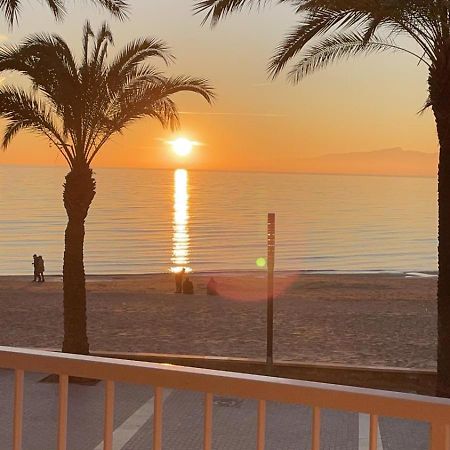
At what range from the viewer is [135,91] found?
1206 cm

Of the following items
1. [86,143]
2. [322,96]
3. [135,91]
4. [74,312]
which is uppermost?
[322,96]

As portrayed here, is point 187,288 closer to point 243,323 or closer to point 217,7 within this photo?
point 243,323

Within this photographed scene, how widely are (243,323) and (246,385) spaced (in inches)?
645

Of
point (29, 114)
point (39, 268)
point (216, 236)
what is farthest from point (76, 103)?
point (216, 236)

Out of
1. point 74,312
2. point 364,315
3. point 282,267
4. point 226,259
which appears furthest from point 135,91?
→ point 226,259

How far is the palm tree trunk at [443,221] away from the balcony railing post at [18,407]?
829 cm

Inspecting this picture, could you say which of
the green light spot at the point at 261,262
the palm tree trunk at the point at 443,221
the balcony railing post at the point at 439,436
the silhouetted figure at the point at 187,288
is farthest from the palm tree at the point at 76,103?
the green light spot at the point at 261,262

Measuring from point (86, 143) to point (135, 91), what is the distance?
1.15 m

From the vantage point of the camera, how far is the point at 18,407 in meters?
2.04

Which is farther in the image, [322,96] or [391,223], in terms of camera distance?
[391,223]

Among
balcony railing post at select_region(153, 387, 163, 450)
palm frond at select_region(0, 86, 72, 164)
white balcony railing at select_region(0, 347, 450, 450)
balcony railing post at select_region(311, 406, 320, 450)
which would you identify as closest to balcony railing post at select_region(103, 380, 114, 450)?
white balcony railing at select_region(0, 347, 450, 450)

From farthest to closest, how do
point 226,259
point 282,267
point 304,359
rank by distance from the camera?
point 226,259
point 282,267
point 304,359

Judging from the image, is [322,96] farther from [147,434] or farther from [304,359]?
[147,434]

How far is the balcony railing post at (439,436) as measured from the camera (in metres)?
1.74
